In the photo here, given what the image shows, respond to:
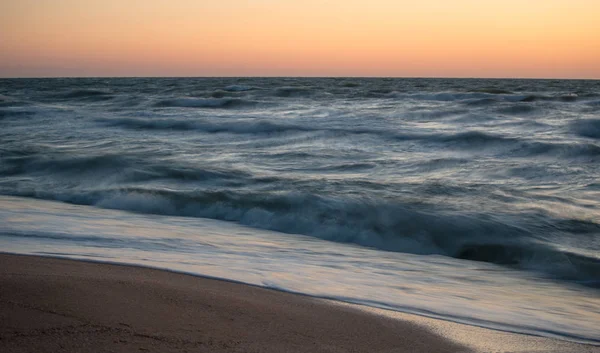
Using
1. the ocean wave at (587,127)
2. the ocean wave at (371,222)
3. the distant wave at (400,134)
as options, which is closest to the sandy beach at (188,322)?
the ocean wave at (371,222)

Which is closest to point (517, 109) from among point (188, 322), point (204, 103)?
point (204, 103)

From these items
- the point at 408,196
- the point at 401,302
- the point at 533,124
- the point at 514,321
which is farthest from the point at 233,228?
the point at 533,124

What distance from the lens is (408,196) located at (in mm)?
7465

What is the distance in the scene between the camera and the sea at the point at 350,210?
401cm

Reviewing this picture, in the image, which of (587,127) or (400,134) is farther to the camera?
(587,127)

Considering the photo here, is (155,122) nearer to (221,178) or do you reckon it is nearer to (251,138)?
(251,138)

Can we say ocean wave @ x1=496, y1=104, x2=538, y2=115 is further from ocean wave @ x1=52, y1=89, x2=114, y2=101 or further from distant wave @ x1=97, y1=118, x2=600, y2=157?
ocean wave @ x1=52, y1=89, x2=114, y2=101

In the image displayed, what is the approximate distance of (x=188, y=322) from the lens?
2652mm

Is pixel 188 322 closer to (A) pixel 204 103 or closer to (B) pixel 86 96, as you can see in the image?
(A) pixel 204 103

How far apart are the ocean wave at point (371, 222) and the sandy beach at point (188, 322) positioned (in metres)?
2.29

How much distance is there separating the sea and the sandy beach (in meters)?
0.31

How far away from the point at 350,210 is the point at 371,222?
41 centimetres

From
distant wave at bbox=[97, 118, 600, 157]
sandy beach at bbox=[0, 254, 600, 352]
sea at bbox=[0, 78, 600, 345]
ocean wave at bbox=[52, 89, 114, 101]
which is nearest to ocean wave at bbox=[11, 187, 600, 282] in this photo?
sea at bbox=[0, 78, 600, 345]

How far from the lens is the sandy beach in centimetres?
238
